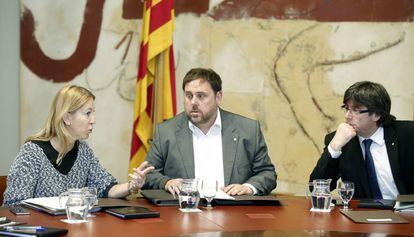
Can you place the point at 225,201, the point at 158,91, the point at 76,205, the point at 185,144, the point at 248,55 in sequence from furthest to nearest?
the point at 248,55
the point at 158,91
the point at 185,144
the point at 225,201
the point at 76,205

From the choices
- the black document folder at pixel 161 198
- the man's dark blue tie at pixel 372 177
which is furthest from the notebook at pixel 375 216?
the black document folder at pixel 161 198

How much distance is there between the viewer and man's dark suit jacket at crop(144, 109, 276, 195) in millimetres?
3619

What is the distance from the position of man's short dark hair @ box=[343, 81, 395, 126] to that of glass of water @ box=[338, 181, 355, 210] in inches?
28.8

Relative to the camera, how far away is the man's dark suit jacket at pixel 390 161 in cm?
343

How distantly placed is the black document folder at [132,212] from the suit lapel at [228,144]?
109cm

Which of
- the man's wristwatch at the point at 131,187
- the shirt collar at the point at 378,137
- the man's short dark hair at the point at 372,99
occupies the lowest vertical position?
the man's wristwatch at the point at 131,187

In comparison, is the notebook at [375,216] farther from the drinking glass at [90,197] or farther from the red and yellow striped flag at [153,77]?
the red and yellow striped flag at [153,77]

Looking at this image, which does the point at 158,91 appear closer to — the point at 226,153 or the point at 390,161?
the point at 226,153

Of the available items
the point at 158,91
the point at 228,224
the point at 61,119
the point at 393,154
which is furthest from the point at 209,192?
the point at 158,91

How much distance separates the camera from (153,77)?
4.39 meters

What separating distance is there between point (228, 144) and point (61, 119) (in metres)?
1.06

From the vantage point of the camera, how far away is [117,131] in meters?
4.70

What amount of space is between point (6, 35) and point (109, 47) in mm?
768

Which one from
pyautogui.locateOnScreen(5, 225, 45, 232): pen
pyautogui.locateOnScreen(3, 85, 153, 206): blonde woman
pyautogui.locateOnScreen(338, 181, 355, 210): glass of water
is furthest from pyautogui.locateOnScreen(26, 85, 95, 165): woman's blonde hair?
pyautogui.locateOnScreen(338, 181, 355, 210): glass of water
